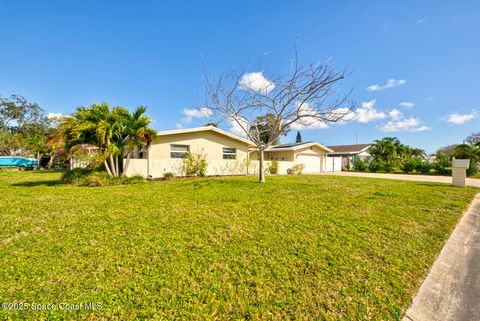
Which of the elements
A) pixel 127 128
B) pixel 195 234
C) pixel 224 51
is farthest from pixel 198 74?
pixel 195 234

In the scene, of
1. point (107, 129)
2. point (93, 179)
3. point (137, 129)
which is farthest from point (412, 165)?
point (93, 179)

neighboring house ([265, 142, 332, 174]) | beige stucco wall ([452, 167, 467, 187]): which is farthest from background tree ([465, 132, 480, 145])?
beige stucco wall ([452, 167, 467, 187])

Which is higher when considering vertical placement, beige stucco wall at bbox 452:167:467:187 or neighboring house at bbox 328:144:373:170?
neighboring house at bbox 328:144:373:170

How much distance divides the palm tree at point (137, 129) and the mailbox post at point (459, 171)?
51.4 feet

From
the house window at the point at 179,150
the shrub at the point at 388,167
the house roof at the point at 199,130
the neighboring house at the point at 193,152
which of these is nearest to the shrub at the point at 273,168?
the neighboring house at the point at 193,152

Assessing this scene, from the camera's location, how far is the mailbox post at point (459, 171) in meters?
9.41

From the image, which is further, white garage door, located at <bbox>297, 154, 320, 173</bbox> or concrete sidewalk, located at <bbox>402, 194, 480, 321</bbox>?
white garage door, located at <bbox>297, 154, 320, 173</bbox>

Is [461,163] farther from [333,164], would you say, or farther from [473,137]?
[473,137]

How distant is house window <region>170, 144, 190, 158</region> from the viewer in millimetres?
12214

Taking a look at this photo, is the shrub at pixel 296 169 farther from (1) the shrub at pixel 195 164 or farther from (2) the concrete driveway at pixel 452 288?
(2) the concrete driveway at pixel 452 288

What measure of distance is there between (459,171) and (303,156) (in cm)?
1045

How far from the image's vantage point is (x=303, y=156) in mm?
18906

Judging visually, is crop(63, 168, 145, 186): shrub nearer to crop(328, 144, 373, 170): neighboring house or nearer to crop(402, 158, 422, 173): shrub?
crop(328, 144, 373, 170): neighboring house

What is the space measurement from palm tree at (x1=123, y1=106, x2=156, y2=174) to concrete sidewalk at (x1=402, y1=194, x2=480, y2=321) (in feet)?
33.6
